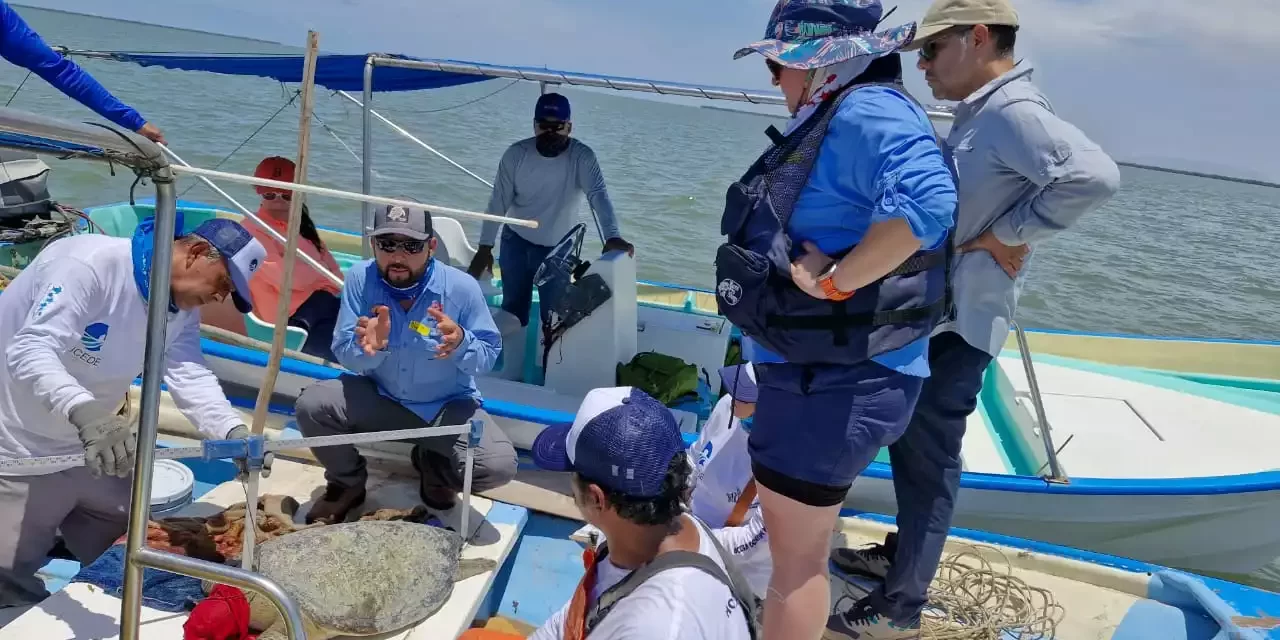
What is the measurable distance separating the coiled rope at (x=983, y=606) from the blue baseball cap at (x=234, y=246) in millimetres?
2278

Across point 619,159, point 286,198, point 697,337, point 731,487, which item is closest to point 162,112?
point 619,159

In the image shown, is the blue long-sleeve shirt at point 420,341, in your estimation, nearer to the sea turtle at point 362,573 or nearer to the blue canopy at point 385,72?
the sea turtle at point 362,573

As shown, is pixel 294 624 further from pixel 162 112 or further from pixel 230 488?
pixel 162 112

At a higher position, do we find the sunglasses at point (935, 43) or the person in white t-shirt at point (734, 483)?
the sunglasses at point (935, 43)

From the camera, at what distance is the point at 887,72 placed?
1779 mm

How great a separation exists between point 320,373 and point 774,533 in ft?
9.29

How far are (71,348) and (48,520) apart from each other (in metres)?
0.59

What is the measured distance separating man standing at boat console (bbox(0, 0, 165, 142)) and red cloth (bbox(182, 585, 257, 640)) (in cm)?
213

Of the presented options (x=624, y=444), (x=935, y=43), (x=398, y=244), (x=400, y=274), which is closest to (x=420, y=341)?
(x=400, y=274)

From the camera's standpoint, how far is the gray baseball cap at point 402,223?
2992 millimetres

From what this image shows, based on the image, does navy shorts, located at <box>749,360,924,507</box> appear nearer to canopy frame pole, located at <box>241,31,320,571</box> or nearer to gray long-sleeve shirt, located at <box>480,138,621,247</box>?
canopy frame pole, located at <box>241,31,320,571</box>

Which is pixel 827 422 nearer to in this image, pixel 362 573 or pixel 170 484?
pixel 362 573

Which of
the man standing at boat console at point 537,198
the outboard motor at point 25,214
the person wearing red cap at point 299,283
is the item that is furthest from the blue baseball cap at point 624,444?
the outboard motor at point 25,214

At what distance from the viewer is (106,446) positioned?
7.00 ft
